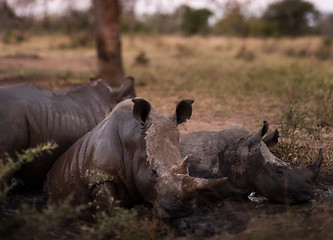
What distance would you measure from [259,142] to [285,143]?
1055 mm

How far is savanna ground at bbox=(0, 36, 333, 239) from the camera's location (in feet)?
10.3

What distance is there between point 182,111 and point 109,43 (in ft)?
21.2

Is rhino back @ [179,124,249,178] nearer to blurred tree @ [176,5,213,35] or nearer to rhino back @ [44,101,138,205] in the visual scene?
rhino back @ [44,101,138,205]

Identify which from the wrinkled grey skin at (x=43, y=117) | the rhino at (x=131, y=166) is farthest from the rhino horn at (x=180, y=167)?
the wrinkled grey skin at (x=43, y=117)

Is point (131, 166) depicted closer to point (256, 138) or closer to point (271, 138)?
point (256, 138)

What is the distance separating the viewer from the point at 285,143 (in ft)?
16.8

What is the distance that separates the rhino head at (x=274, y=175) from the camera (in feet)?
12.9

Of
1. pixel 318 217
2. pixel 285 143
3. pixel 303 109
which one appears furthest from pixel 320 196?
pixel 303 109

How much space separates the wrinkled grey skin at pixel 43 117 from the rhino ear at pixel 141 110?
910mm

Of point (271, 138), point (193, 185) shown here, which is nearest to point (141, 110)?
point (193, 185)

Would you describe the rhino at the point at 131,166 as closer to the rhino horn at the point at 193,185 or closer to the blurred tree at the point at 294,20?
the rhino horn at the point at 193,185

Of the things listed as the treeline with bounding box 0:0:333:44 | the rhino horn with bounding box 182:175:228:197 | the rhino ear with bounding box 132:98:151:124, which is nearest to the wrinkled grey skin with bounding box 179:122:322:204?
the rhino ear with bounding box 132:98:151:124

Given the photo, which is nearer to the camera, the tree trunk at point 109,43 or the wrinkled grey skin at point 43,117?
the wrinkled grey skin at point 43,117

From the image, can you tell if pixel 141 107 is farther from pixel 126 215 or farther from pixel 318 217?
pixel 318 217
